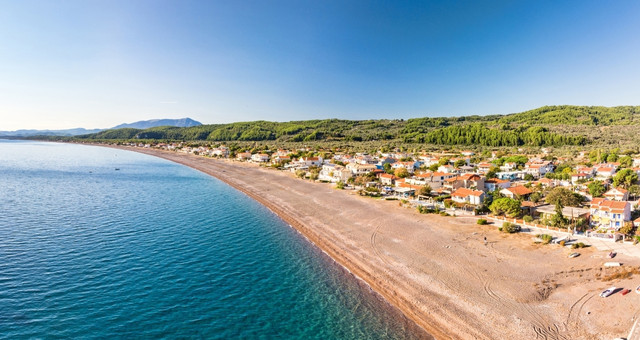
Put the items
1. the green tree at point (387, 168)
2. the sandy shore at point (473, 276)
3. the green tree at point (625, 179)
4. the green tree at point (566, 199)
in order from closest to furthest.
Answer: the sandy shore at point (473, 276), the green tree at point (566, 199), the green tree at point (625, 179), the green tree at point (387, 168)

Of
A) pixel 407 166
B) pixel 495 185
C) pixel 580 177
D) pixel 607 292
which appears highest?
pixel 407 166

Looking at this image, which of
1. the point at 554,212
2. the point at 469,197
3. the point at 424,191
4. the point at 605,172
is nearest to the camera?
the point at 554,212

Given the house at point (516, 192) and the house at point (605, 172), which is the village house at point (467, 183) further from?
the house at point (605, 172)

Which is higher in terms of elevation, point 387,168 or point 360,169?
point 360,169

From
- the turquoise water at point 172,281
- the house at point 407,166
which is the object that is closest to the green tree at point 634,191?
the house at point 407,166

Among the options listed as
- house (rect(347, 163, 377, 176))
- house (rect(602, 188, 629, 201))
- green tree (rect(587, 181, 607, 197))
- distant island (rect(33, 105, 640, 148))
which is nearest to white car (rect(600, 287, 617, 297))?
house (rect(602, 188, 629, 201))

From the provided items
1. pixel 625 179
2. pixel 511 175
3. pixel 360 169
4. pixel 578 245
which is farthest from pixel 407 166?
pixel 578 245

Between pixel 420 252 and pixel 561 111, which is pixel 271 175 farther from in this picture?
pixel 561 111

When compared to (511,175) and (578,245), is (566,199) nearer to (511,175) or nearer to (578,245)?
(578,245)
